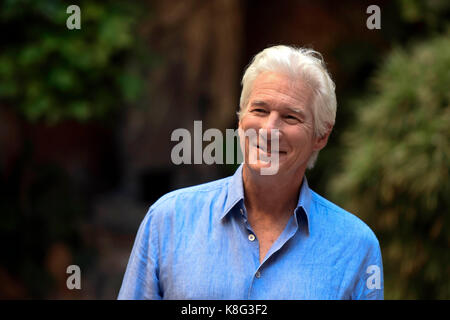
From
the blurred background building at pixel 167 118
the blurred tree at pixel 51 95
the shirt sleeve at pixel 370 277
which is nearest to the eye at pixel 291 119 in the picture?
the shirt sleeve at pixel 370 277

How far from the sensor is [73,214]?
5.07 m

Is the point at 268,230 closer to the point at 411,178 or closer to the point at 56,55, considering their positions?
the point at 411,178

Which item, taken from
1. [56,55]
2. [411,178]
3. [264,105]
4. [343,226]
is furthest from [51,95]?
[343,226]

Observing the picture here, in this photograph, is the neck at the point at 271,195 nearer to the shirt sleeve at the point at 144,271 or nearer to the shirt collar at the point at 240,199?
the shirt collar at the point at 240,199

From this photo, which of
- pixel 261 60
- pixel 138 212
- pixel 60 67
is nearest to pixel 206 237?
pixel 261 60

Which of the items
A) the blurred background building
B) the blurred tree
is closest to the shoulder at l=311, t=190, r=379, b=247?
the blurred background building

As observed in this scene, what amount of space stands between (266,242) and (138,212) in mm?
4193

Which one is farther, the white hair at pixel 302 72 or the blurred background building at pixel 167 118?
the blurred background building at pixel 167 118

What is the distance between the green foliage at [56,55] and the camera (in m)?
4.23

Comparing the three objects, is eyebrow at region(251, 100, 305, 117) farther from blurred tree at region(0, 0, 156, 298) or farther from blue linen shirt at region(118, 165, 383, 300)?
blurred tree at region(0, 0, 156, 298)

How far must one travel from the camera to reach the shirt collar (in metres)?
1.59

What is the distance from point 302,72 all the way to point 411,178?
2.15 metres

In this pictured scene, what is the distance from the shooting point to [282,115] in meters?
1.56

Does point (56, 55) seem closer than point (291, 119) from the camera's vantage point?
No
